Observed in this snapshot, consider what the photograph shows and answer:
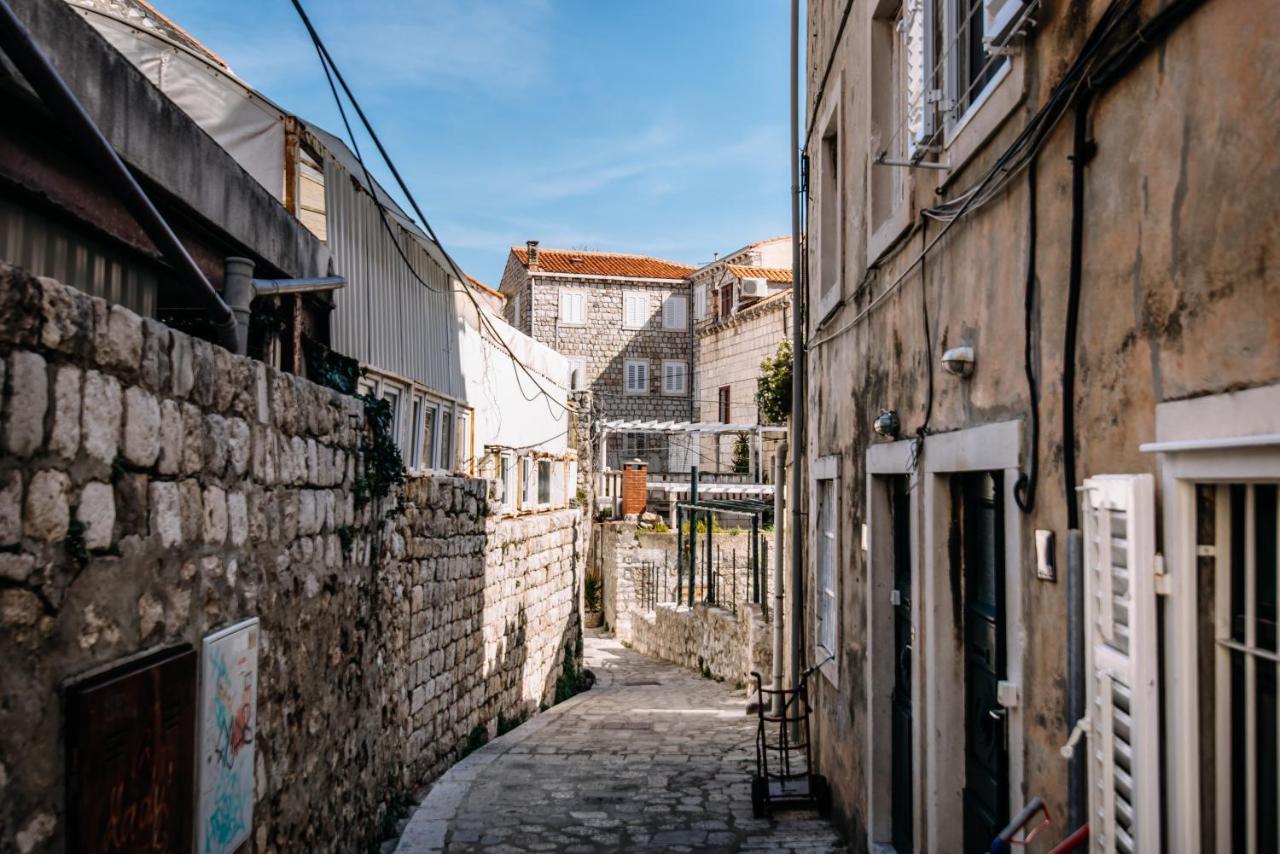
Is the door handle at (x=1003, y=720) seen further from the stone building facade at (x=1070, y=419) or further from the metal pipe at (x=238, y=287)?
the metal pipe at (x=238, y=287)

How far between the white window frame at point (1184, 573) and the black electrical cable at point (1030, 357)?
3.20ft

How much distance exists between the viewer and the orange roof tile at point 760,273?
37.7 m

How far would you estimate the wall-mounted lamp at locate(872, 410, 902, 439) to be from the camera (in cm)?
577

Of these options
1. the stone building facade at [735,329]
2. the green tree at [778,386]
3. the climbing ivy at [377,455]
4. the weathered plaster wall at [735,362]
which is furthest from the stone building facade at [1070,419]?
the stone building facade at [735,329]

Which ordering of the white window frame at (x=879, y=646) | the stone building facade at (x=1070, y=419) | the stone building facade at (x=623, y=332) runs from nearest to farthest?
the stone building facade at (x=1070, y=419)
the white window frame at (x=879, y=646)
the stone building facade at (x=623, y=332)

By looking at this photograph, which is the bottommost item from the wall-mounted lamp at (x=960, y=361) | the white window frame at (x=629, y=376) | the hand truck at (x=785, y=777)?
the hand truck at (x=785, y=777)

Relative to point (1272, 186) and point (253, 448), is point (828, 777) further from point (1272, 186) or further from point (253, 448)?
point (1272, 186)

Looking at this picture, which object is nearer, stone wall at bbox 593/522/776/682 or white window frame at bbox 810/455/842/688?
white window frame at bbox 810/455/842/688

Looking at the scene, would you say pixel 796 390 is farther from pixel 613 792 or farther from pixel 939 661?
pixel 939 661

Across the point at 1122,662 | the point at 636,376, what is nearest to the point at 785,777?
the point at 1122,662

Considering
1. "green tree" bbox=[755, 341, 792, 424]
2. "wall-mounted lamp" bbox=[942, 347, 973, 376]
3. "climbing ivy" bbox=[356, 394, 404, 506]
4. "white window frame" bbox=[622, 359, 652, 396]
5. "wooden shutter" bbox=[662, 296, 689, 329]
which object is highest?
"wooden shutter" bbox=[662, 296, 689, 329]

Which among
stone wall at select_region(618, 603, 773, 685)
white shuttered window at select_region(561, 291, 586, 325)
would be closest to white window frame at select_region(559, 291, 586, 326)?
white shuttered window at select_region(561, 291, 586, 325)

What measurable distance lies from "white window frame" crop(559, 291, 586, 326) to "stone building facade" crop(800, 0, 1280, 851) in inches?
1383

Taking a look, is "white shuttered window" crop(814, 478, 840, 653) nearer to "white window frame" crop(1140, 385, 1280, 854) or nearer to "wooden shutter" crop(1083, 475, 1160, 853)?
"wooden shutter" crop(1083, 475, 1160, 853)
